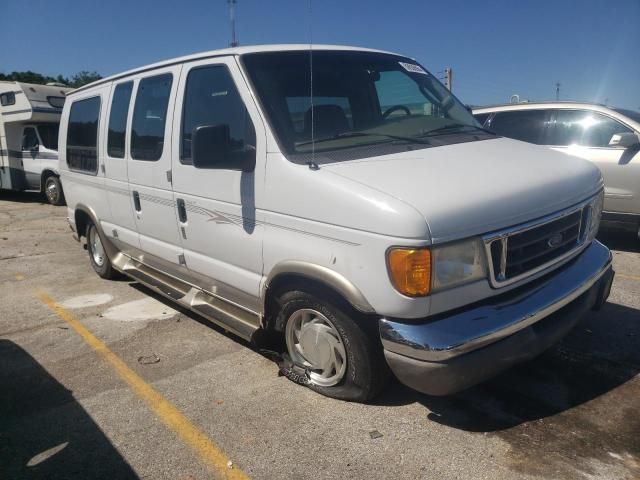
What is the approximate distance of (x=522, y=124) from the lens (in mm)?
7637

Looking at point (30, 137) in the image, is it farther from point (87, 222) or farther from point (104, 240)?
point (104, 240)

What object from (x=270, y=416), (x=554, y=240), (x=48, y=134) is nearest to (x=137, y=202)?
(x=270, y=416)

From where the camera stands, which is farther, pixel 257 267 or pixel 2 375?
pixel 2 375

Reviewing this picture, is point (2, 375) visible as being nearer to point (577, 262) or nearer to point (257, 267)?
point (257, 267)

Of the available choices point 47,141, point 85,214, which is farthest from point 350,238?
point 47,141

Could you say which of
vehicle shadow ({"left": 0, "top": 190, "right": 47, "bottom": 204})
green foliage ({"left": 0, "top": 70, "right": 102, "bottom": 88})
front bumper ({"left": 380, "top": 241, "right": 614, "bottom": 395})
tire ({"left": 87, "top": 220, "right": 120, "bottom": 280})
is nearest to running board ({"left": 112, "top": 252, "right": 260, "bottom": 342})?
tire ({"left": 87, "top": 220, "right": 120, "bottom": 280})

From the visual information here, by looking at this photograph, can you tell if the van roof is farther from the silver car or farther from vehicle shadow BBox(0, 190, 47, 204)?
vehicle shadow BBox(0, 190, 47, 204)

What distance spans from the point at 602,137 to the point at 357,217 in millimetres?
5679

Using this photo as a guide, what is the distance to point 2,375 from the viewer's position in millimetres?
3920

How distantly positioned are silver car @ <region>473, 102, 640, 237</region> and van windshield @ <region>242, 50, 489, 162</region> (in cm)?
348

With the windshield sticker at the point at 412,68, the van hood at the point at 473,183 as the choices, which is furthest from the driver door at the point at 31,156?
the van hood at the point at 473,183

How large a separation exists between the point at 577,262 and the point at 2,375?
4187mm

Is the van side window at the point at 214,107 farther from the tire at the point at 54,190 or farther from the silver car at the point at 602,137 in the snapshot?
the tire at the point at 54,190

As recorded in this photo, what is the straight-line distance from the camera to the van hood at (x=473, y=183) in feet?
8.45
